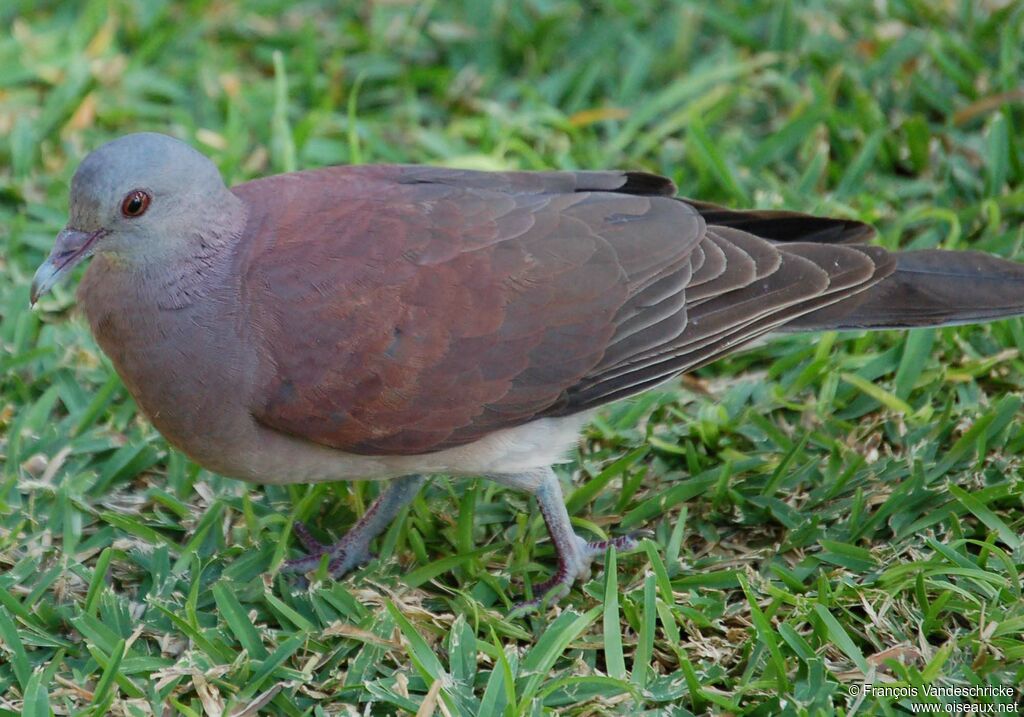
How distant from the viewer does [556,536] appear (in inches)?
163

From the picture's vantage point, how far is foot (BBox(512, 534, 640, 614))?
4.05 m

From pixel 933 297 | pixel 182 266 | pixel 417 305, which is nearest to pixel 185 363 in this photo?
pixel 182 266

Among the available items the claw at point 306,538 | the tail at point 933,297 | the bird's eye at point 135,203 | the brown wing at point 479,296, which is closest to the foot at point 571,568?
the brown wing at point 479,296

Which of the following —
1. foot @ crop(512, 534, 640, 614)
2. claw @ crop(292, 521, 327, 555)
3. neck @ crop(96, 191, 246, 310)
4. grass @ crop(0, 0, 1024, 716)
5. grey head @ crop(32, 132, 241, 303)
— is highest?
grey head @ crop(32, 132, 241, 303)

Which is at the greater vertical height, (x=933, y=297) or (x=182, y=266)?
(x=182, y=266)

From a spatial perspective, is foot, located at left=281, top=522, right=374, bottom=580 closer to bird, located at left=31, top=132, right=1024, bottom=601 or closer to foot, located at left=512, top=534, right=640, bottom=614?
bird, located at left=31, top=132, right=1024, bottom=601

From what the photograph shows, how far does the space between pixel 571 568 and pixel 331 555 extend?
0.83 meters

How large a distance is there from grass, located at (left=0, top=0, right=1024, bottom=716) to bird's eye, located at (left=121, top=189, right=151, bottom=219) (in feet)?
3.40

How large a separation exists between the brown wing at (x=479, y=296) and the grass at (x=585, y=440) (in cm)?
56

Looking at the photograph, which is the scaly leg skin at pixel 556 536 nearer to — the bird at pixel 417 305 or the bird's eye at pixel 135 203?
the bird at pixel 417 305

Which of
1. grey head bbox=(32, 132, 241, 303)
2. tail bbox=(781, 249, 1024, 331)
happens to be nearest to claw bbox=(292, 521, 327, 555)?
grey head bbox=(32, 132, 241, 303)

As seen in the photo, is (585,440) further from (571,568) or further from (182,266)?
(182,266)

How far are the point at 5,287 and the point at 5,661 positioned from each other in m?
1.95

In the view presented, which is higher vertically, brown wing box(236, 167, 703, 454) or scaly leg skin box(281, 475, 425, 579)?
brown wing box(236, 167, 703, 454)
